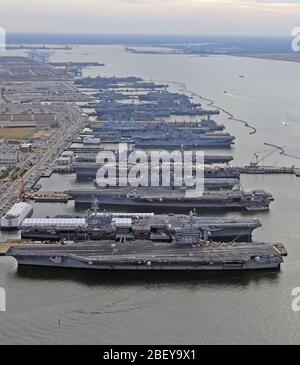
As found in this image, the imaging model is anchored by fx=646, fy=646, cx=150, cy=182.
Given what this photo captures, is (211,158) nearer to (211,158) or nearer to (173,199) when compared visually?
(211,158)

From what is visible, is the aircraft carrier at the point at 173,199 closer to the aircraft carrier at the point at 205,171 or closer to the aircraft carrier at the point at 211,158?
the aircraft carrier at the point at 205,171

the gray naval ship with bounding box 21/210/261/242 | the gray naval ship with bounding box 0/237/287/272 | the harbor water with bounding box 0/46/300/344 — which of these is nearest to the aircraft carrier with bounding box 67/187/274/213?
the harbor water with bounding box 0/46/300/344

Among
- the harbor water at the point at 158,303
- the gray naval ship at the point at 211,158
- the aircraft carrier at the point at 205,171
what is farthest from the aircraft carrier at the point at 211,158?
the harbor water at the point at 158,303

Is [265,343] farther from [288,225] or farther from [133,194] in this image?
[133,194]

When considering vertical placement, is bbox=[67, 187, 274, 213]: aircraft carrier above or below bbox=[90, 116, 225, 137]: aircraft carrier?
below

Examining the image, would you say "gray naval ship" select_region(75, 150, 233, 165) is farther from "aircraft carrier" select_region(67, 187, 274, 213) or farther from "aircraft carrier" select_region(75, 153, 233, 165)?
"aircraft carrier" select_region(67, 187, 274, 213)
